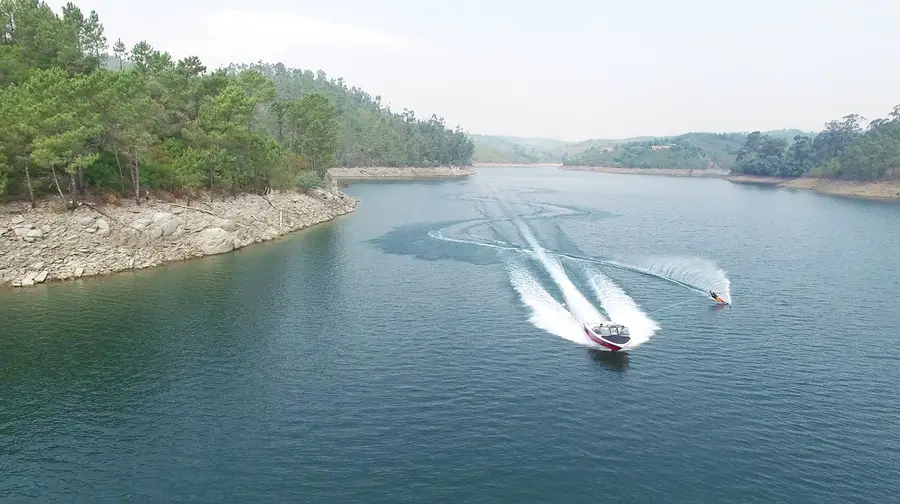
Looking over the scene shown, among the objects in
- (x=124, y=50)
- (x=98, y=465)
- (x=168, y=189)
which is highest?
(x=124, y=50)

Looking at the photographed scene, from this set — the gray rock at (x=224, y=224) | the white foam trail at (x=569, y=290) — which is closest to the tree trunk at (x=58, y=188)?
the gray rock at (x=224, y=224)

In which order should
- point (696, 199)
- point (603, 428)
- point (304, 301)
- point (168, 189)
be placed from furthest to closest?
point (696, 199) < point (168, 189) < point (304, 301) < point (603, 428)

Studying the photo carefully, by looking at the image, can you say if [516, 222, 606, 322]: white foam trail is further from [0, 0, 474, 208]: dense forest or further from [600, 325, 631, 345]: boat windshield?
[0, 0, 474, 208]: dense forest

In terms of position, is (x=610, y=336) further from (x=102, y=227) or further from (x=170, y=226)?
(x=102, y=227)

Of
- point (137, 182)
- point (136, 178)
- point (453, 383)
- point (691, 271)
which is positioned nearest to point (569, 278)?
point (691, 271)

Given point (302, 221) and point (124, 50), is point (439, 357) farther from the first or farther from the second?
point (124, 50)

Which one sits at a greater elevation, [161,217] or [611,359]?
[161,217]

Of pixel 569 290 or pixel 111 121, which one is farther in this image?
pixel 111 121

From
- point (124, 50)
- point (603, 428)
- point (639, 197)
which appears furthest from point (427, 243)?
point (639, 197)
